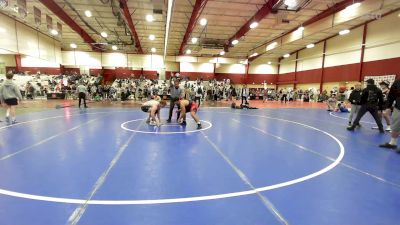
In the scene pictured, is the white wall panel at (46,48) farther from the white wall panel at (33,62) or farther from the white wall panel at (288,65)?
the white wall panel at (288,65)

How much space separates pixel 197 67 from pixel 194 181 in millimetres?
32791

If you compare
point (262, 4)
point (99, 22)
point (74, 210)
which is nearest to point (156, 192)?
point (74, 210)

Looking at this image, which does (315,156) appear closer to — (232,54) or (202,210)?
(202,210)

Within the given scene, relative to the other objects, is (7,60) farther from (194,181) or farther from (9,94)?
(194,181)

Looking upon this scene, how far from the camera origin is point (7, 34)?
19031 mm

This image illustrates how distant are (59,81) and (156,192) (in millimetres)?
26306

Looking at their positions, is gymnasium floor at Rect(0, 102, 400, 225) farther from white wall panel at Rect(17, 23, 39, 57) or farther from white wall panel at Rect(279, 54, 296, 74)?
white wall panel at Rect(279, 54, 296, 74)

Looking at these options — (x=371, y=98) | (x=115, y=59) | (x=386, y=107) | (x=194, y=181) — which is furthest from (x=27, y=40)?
(x=386, y=107)

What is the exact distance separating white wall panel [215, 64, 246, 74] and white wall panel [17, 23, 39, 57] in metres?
23.1

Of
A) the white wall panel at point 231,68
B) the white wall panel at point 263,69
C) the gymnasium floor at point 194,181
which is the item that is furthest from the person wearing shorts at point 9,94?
the white wall panel at point 263,69

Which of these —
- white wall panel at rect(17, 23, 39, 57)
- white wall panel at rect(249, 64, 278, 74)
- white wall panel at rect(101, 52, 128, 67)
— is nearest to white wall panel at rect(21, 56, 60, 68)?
white wall panel at rect(17, 23, 39, 57)

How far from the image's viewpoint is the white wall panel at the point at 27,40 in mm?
20750

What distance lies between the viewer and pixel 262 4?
1554cm

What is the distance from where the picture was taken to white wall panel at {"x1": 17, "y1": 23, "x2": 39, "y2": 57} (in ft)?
68.1
